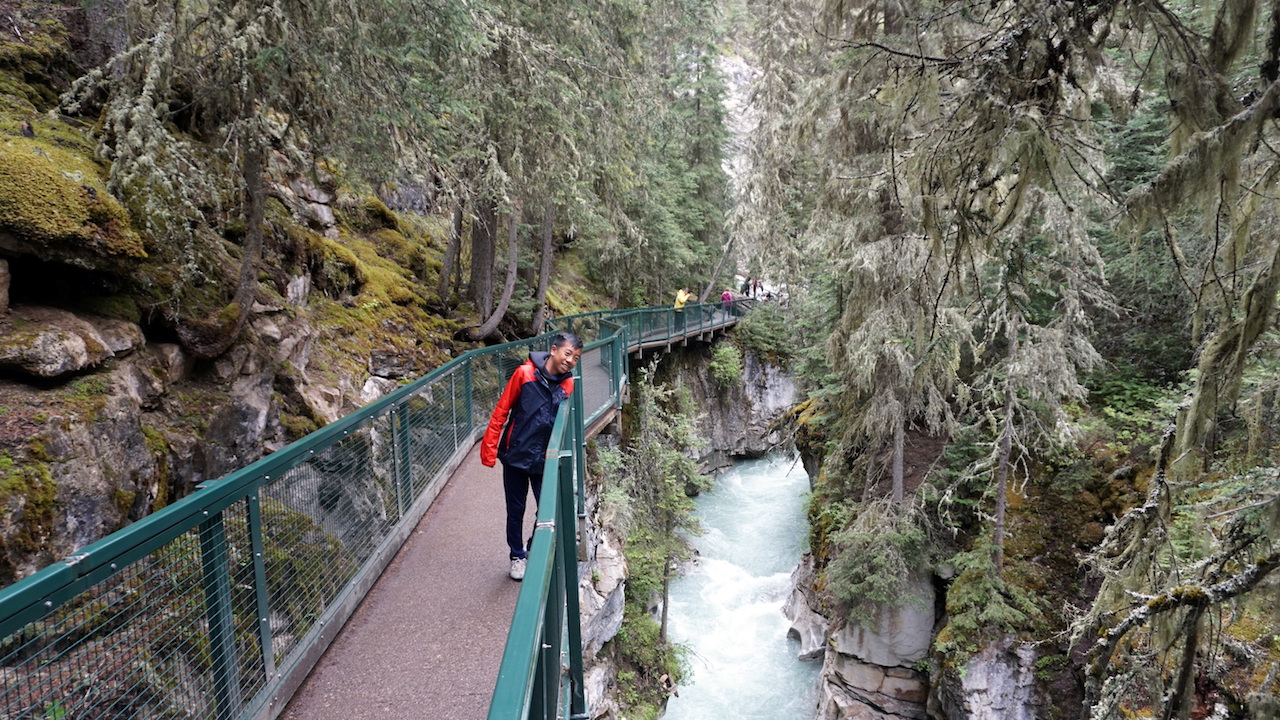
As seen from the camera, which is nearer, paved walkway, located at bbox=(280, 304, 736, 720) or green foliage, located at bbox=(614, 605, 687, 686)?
paved walkway, located at bbox=(280, 304, 736, 720)

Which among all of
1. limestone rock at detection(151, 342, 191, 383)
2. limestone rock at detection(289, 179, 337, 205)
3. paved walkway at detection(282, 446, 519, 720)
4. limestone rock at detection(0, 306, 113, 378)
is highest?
limestone rock at detection(289, 179, 337, 205)

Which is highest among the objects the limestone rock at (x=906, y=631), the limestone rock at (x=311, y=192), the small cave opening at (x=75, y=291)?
the limestone rock at (x=311, y=192)

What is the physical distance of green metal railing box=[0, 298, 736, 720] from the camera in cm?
184

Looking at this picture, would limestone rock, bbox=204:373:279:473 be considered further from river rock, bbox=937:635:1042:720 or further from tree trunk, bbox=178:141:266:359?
river rock, bbox=937:635:1042:720

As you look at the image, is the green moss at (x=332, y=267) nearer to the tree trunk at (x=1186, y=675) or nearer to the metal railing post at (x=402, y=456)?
the metal railing post at (x=402, y=456)

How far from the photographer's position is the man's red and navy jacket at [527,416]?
4.00 meters

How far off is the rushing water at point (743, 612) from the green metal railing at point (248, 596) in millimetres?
10031

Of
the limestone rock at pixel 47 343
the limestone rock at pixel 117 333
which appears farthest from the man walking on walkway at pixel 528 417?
the limestone rock at pixel 117 333

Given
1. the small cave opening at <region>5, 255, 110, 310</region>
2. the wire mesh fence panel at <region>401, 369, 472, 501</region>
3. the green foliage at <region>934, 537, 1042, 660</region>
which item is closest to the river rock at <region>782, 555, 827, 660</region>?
the green foliage at <region>934, 537, 1042, 660</region>

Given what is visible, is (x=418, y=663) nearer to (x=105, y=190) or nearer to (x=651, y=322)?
(x=105, y=190)

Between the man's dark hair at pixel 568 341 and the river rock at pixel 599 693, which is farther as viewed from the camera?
the river rock at pixel 599 693

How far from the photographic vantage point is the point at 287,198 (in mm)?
8578

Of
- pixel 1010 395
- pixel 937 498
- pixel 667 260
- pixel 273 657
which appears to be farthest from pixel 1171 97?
pixel 667 260

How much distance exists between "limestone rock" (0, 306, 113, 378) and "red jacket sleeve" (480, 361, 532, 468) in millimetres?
Result: 2852
